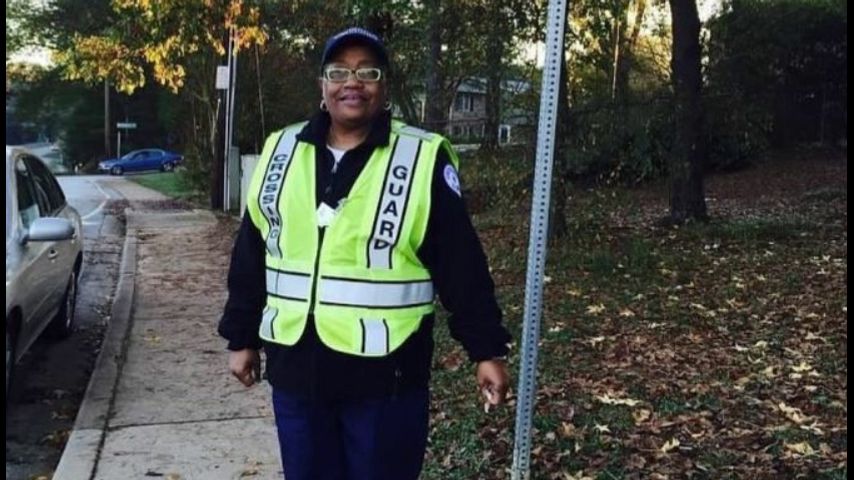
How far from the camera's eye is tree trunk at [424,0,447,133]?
33.7ft

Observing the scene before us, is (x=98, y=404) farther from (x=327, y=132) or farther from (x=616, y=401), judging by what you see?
(x=327, y=132)

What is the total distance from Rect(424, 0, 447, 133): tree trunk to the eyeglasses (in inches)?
298

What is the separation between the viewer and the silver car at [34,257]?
5.46 meters

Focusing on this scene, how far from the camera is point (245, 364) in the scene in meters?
3.00

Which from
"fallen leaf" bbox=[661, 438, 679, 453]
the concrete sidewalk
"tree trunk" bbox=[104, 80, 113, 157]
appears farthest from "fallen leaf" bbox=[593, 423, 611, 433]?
"tree trunk" bbox=[104, 80, 113, 157]

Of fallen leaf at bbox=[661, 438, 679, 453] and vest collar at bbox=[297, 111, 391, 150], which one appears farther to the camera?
fallen leaf at bbox=[661, 438, 679, 453]

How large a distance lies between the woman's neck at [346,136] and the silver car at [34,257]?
317 centimetres

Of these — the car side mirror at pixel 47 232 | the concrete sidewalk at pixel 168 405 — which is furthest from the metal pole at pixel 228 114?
the car side mirror at pixel 47 232

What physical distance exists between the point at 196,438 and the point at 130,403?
2.76ft

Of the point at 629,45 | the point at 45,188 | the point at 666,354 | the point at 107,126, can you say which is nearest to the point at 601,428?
the point at 666,354

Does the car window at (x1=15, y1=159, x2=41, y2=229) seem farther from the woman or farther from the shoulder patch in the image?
the shoulder patch

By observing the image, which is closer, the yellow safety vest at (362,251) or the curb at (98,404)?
the yellow safety vest at (362,251)

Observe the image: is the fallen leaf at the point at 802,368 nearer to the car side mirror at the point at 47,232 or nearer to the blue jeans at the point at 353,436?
the blue jeans at the point at 353,436

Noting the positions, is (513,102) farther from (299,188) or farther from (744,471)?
(299,188)
